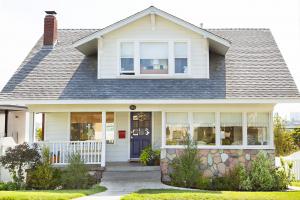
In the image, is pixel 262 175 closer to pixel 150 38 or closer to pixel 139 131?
pixel 139 131

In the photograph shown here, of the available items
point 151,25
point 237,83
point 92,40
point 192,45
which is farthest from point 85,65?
point 237,83

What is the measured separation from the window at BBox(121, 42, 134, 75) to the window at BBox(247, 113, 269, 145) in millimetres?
5305

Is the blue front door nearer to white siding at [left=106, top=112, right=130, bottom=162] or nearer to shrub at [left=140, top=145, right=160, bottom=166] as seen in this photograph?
white siding at [left=106, top=112, right=130, bottom=162]

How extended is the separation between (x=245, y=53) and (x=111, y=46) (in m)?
6.41

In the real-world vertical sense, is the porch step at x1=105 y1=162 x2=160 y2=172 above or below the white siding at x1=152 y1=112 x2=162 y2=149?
below

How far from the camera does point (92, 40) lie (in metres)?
16.6

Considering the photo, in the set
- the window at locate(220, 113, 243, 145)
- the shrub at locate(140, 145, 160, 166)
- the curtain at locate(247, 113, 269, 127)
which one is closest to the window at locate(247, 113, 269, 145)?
the curtain at locate(247, 113, 269, 127)

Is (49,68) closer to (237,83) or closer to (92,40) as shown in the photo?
(92,40)

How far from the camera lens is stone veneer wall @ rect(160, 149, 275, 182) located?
1521 cm

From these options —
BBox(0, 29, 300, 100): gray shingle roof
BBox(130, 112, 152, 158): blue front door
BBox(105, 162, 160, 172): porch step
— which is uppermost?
BBox(0, 29, 300, 100): gray shingle roof

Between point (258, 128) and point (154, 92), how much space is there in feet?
14.7

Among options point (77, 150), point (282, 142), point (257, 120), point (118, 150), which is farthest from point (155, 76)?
point (282, 142)

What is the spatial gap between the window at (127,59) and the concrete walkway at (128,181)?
4148mm

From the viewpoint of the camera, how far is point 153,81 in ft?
53.5
